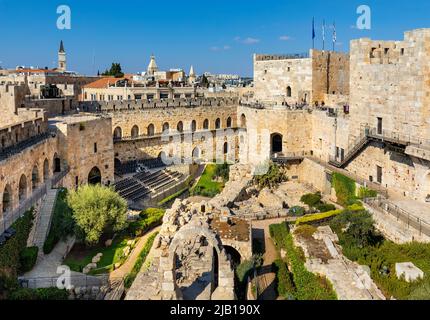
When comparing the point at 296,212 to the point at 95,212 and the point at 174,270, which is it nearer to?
the point at 95,212

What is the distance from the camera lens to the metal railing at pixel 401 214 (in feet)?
58.8

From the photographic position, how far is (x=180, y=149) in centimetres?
3897

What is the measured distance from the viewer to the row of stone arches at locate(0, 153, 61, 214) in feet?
62.4

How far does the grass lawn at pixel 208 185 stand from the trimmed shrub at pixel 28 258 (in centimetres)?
1504

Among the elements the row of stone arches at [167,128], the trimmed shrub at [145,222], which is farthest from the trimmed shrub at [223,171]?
the trimmed shrub at [145,222]

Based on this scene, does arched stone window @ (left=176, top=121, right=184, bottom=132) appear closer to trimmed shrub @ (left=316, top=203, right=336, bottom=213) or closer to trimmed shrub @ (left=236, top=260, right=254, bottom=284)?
trimmed shrub @ (left=316, top=203, right=336, bottom=213)

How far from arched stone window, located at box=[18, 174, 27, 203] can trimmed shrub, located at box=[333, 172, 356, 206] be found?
14.4 meters

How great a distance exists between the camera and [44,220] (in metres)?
20.5

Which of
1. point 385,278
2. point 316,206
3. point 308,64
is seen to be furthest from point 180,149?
point 385,278

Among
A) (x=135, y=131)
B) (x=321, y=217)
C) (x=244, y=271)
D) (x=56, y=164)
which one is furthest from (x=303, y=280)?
(x=135, y=131)

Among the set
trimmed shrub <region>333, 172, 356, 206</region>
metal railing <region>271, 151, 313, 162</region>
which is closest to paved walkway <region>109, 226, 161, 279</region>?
trimmed shrub <region>333, 172, 356, 206</region>

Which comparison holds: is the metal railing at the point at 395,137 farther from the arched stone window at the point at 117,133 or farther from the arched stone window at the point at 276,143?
the arched stone window at the point at 117,133

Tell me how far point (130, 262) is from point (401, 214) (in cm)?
1035
